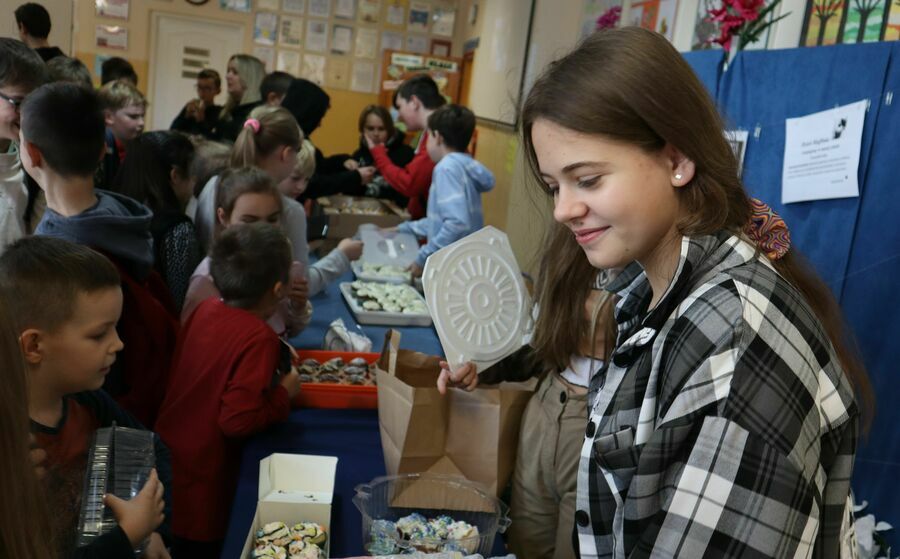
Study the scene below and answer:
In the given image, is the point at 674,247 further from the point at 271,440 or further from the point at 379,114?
the point at 379,114

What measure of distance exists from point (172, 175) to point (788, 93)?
214 centimetres

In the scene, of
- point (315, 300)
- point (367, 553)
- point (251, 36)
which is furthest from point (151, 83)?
point (367, 553)

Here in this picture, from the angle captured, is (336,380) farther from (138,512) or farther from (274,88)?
(274,88)

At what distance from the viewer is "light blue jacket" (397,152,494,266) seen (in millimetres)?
3893

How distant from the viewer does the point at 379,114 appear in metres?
5.66

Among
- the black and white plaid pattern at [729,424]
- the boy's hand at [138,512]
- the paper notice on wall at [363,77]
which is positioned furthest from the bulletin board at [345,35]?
the black and white plaid pattern at [729,424]

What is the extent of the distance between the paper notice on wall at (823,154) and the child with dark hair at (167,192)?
191cm

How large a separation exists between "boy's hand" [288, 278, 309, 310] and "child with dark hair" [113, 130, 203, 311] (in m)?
0.34

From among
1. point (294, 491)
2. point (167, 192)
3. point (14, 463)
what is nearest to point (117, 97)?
point (167, 192)

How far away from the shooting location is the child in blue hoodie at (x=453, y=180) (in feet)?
12.9

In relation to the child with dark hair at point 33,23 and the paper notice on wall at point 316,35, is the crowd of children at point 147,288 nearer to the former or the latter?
the child with dark hair at point 33,23

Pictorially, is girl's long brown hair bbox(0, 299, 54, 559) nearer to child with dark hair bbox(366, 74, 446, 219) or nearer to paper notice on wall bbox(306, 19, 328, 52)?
child with dark hair bbox(366, 74, 446, 219)

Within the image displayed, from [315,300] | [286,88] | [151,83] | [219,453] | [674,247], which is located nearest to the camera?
[674,247]

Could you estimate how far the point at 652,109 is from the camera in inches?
36.8
